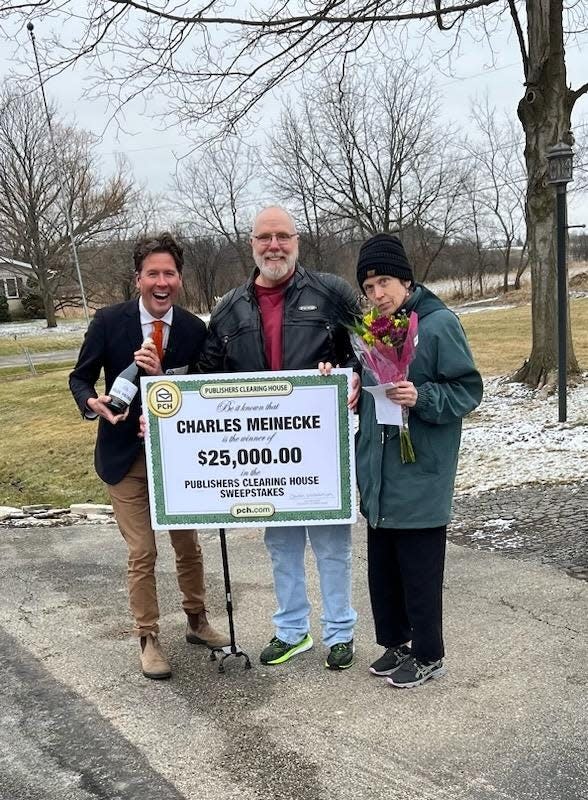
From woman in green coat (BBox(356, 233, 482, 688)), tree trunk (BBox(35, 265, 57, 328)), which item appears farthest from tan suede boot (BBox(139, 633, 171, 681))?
tree trunk (BBox(35, 265, 57, 328))

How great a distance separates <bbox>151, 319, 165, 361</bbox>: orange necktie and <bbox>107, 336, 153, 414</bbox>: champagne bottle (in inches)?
2.0

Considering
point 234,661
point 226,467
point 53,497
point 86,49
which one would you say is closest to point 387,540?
point 226,467

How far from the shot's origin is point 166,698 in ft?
11.9

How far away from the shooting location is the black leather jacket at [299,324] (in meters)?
3.70

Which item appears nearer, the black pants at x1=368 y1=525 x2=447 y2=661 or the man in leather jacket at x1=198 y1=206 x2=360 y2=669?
the black pants at x1=368 y1=525 x2=447 y2=661

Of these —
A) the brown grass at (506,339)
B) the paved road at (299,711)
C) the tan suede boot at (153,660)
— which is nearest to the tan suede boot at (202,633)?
the paved road at (299,711)

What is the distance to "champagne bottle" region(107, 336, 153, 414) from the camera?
3.65 m

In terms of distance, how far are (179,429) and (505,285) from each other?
5030 centimetres

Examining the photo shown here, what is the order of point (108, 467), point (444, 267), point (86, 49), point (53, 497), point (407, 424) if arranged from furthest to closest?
point (444, 267) < point (86, 49) < point (53, 497) < point (108, 467) < point (407, 424)

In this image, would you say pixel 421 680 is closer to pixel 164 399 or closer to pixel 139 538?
pixel 139 538

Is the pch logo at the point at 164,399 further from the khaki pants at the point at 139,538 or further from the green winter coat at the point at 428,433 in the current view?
A: the green winter coat at the point at 428,433

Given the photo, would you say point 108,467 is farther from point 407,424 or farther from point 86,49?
point 86,49

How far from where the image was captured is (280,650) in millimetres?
3953

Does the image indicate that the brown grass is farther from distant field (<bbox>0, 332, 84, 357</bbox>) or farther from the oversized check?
distant field (<bbox>0, 332, 84, 357</bbox>)
